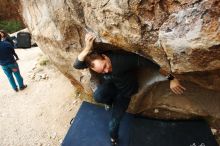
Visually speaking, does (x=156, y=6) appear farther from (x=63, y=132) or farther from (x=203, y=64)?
Result: (x=63, y=132)

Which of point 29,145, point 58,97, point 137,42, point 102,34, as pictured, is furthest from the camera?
point 58,97

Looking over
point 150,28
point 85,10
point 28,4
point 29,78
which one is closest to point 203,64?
point 150,28

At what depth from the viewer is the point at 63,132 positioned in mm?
5984

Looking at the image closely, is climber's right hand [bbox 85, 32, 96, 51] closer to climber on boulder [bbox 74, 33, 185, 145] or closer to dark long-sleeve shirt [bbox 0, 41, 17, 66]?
climber on boulder [bbox 74, 33, 185, 145]

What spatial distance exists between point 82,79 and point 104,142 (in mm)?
1138

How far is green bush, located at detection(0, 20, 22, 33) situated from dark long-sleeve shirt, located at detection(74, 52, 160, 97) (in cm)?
1184

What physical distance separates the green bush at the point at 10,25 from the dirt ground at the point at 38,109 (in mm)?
7472

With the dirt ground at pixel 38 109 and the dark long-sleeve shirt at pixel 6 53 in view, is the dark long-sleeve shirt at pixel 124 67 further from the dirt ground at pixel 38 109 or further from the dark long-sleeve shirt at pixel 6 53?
the dark long-sleeve shirt at pixel 6 53

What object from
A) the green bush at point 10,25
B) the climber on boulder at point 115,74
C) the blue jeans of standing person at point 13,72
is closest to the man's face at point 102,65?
the climber on boulder at point 115,74

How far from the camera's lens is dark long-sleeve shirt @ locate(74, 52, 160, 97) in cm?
424

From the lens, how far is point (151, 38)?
11.8 feet

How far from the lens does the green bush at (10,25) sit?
49.9 feet

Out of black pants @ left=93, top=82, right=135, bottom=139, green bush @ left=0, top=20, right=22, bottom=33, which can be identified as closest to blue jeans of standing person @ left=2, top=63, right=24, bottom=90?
black pants @ left=93, top=82, right=135, bottom=139

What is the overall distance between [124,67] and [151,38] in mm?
807
